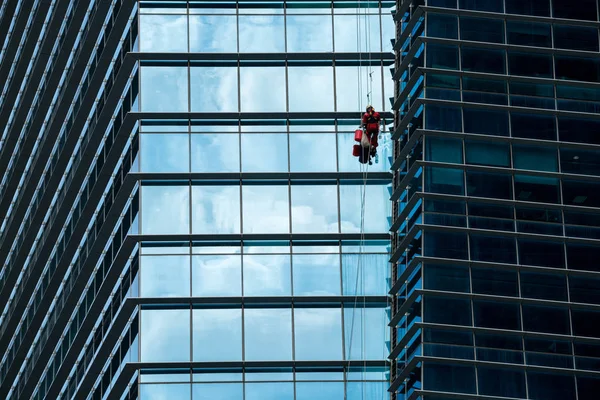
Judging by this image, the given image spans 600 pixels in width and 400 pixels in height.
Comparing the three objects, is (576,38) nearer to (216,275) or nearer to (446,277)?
(446,277)

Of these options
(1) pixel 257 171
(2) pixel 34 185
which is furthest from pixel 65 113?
(1) pixel 257 171

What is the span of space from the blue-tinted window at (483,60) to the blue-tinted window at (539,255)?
8.05 meters

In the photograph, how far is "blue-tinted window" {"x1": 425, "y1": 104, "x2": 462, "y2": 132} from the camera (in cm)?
8762

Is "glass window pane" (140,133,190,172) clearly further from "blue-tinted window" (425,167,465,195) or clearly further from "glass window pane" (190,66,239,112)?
"blue-tinted window" (425,167,465,195)

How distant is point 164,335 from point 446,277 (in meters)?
14.8

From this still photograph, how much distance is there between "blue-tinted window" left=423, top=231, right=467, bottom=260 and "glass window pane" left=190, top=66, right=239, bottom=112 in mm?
14889

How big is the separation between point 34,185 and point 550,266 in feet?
142

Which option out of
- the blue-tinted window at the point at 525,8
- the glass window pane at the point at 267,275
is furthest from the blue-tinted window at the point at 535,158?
the glass window pane at the point at 267,275

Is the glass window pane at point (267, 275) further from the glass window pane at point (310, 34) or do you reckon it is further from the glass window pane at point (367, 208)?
the glass window pane at point (310, 34)

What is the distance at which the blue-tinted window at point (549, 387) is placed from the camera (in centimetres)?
8356

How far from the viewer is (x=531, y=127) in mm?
88500

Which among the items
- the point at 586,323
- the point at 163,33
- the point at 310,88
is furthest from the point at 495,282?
the point at 163,33

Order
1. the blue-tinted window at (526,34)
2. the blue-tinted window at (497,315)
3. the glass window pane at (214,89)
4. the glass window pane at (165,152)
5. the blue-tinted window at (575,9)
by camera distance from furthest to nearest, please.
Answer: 1. the glass window pane at (214,89)
2. the glass window pane at (165,152)
3. the blue-tinted window at (575,9)
4. the blue-tinted window at (526,34)
5. the blue-tinted window at (497,315)

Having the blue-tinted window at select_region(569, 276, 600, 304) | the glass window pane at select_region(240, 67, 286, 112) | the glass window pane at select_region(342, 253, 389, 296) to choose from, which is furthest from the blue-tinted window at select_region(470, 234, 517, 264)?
the glass window pane at select_region(240, 67, 286, 112)
